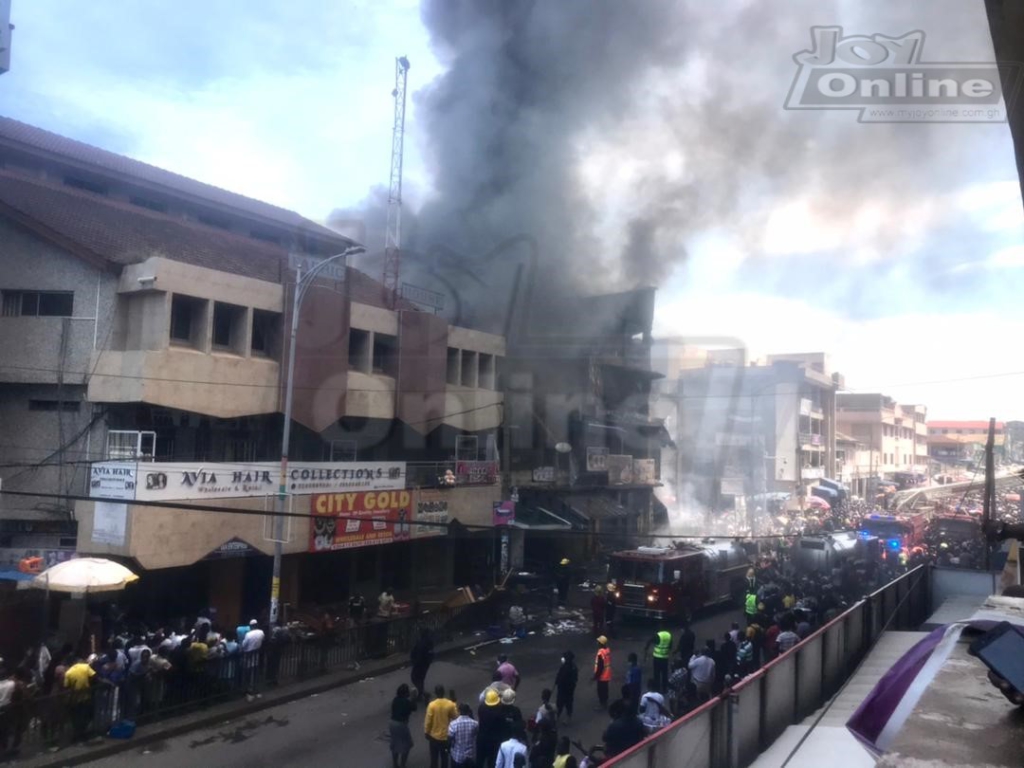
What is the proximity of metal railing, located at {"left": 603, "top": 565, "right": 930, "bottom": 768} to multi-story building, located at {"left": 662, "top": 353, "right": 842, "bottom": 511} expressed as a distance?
25970 mm

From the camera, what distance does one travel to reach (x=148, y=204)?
22.2m

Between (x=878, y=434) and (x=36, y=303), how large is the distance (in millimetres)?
56989

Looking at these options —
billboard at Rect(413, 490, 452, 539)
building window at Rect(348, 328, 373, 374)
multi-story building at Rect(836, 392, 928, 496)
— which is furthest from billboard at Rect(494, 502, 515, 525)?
multi-story building at Rect(836, 392, 928, 496)

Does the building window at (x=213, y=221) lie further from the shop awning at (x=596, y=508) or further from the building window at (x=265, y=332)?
the shop awning at (x=596, y=508)

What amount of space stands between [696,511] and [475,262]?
1629cm

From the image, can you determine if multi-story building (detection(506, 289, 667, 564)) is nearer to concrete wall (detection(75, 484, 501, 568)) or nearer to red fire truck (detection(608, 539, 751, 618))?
red fire truck (detection(608, 539, 751, 618))

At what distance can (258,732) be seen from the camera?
34.2 feet

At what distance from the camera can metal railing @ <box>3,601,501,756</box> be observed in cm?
917

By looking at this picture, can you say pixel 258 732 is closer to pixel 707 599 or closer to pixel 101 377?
pixel 101 377

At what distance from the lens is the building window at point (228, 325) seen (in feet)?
54.2

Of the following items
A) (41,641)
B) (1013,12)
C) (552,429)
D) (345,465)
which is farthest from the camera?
(552,429)

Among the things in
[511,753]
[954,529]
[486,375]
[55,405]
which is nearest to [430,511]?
[486,375]

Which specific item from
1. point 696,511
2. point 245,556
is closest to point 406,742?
point 245,556

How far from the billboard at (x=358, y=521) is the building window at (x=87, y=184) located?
1130cm
